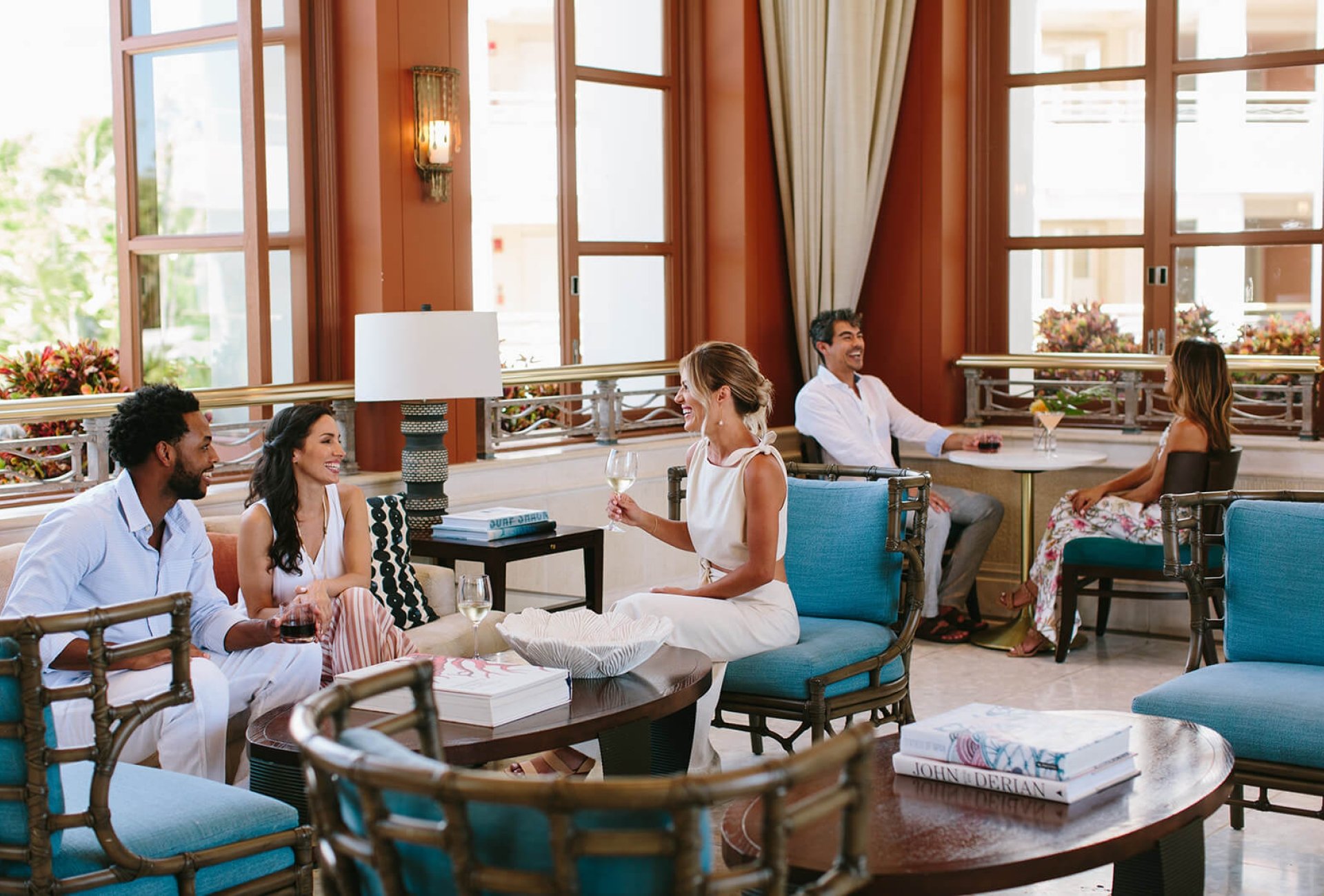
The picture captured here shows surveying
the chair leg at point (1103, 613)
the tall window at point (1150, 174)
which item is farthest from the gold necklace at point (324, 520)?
the tall window at point (1150, 174)

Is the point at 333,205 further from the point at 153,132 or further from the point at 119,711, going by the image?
the point at 119,711

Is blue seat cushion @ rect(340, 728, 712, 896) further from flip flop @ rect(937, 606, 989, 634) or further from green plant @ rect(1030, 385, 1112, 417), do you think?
green plant @ rect(1030, 385, 1112, 417)

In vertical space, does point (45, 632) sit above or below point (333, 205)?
below

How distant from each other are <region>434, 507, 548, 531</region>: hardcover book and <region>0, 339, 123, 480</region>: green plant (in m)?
1.43

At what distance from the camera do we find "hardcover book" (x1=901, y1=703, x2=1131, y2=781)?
2.50m

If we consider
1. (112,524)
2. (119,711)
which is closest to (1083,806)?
(119,711)

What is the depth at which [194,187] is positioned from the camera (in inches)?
205

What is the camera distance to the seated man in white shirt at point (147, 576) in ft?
10.5

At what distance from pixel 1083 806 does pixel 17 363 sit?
4.43m

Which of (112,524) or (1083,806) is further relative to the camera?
(112,524)

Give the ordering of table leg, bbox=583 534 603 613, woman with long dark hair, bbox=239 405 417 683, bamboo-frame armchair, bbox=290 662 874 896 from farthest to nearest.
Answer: table leg, bbox=583 534 603 613, woman with long dark hair, bbox=239 405 417 683, bamboo-frame armchair, bbox=290 662 874 896

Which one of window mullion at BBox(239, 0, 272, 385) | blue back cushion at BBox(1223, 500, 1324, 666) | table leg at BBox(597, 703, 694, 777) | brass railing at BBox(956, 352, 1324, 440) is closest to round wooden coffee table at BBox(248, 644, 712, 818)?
table leg at BBox(597, 703, 694, 777)

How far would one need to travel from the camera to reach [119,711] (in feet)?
7.91

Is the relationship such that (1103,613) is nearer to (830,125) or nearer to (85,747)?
(830,125)
